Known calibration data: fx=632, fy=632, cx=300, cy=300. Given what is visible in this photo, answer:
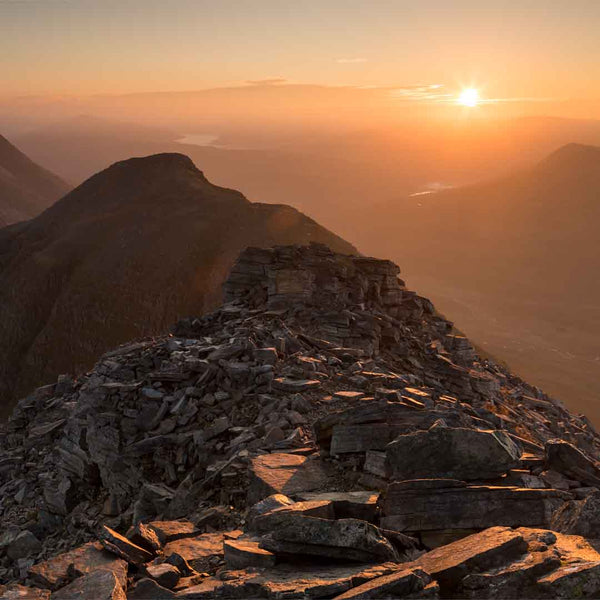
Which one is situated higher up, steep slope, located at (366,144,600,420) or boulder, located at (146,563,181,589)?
boulder, located at (146,563,181,589)

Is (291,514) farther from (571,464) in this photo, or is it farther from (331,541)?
(571,464)

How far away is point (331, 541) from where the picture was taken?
973 cm

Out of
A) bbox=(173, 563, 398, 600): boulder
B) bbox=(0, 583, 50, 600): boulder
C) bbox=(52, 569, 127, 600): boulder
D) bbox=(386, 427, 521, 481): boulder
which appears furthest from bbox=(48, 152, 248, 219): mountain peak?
bbox=(173, 563, 398, 600): boulder

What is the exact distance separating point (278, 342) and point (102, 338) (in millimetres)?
57601

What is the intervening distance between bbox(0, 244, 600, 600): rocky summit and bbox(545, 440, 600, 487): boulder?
31 millimetres

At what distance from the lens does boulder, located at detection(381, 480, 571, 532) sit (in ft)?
37.4

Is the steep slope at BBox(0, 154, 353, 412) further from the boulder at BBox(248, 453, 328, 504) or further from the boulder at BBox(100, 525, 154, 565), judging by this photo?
the boulder at BBox(100, 525, 154, 565)

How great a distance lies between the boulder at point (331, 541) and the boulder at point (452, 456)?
281 cm

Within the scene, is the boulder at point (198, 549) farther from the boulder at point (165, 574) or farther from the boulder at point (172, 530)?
the boulder at point (165, 574)

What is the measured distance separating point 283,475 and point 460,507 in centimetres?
426

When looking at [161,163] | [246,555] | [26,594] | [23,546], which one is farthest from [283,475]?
[161,163]

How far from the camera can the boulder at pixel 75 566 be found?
36.3 feet

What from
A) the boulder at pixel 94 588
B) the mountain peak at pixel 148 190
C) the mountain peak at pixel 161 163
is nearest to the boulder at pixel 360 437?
the boulder at pixel 94 588

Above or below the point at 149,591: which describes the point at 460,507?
above
